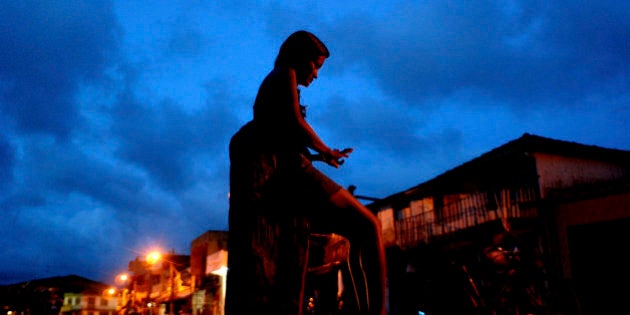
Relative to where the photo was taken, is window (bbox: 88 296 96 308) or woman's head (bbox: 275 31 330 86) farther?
window (bbox: 88 296 96 308)

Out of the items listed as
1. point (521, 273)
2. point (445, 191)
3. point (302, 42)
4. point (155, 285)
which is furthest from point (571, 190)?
point (155, 285)

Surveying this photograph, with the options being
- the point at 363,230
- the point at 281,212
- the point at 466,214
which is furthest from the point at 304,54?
the point at 466,214

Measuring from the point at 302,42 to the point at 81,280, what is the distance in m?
77.6

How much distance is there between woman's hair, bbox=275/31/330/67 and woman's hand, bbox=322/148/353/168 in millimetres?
547

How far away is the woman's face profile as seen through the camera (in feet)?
8.04

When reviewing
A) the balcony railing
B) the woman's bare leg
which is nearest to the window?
the balcony railing

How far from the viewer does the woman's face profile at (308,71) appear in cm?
245

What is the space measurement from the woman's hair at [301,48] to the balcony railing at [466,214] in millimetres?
19061

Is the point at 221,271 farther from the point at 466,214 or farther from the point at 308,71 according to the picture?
the point at 308,71

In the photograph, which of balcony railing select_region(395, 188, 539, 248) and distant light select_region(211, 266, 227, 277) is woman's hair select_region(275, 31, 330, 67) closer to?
balcony railing select_region(395, 188, 539, 248)

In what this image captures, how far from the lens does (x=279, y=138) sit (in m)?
2.29

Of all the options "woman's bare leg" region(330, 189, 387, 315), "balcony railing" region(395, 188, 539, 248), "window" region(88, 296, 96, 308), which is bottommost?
"window" region(88, 296, 96, 308)

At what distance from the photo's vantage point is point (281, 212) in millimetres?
2186

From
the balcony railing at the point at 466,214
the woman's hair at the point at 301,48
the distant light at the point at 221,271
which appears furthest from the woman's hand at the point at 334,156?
the distant light at the point at 221,271
